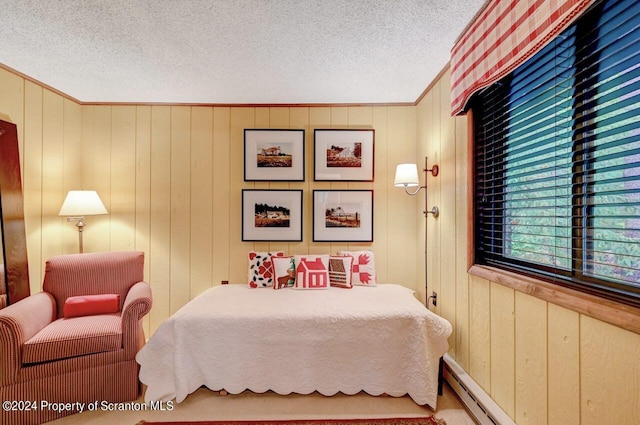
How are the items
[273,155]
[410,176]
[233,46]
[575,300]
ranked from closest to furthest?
[575,300] → [233,46] → [410,176] → [273,155]

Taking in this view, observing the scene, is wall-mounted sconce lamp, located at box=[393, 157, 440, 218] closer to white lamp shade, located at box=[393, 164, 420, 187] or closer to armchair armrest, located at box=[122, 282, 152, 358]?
white lamp shade, located at box=[393, 164, 420, 187]

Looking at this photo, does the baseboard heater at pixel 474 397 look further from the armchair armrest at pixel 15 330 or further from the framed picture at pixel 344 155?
the armchair armrest at pixel 15 330

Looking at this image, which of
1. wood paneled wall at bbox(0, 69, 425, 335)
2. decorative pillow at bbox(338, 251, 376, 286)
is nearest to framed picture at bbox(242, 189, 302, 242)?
wood paneled wall at bbox(0, 69, 425, 335)

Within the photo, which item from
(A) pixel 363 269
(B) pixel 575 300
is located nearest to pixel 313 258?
(A) pixel 363 269

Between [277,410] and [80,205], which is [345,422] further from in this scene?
[80,205]

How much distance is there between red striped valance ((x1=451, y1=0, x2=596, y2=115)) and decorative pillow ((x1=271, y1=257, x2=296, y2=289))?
1892 millimetres

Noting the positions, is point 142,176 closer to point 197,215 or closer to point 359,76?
point 197,215

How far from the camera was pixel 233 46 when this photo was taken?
1.96 metres

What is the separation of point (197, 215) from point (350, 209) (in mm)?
1620

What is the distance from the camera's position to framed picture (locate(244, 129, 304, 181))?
9.59ft

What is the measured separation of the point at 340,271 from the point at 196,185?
1.75 metres

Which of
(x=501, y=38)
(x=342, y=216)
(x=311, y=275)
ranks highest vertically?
(x=501, y=38)

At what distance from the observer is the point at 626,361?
96cm

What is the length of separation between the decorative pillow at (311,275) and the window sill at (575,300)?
4.70 feet
